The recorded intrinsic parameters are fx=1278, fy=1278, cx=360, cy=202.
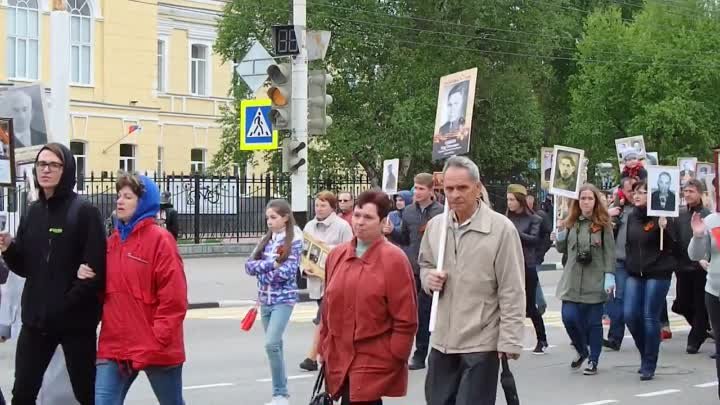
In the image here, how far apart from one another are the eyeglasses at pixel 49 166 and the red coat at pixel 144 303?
1.83ft

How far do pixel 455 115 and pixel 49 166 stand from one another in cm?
307

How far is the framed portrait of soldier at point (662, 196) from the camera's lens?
11.7m

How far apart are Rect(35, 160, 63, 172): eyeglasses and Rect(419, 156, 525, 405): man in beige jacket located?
82.5 inches

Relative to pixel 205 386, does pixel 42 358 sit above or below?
above

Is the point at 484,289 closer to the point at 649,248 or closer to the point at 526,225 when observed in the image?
the point at 649,248

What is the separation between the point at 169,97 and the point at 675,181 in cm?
3917

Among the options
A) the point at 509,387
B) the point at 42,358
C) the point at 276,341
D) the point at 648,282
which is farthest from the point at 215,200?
the point at 42,358

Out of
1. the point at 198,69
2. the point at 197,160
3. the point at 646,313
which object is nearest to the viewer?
the point at 646,313

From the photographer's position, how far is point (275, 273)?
995 centimetres

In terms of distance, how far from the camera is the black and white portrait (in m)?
10.9

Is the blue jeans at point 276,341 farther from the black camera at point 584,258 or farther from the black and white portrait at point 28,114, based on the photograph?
the black camera at point 584,258

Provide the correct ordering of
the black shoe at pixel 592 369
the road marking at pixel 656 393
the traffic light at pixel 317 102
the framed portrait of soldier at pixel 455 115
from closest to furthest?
the framed portrait of soldier at pixel 455 115, the road marking at pixel 656 393, the black shoe at pixel 592 369, the traffic light at pixel 317 102

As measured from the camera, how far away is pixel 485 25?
41125 mm

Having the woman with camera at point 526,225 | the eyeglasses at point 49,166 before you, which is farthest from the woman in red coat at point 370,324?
the woman with camera at point 526,225
